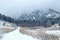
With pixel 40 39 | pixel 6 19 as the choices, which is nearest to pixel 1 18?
pixel 6 19

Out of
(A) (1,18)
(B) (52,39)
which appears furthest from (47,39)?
(A) (1,18)

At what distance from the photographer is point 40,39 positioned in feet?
58.4

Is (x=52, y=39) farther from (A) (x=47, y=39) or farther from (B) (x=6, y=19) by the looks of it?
(B) (x=6, y=19)

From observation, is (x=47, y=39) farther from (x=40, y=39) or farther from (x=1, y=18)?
(x=1, y=18)

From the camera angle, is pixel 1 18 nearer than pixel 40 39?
No

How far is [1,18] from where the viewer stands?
154250mm

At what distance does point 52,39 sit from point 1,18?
139 metres

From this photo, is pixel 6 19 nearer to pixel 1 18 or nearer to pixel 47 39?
pixel 1 18

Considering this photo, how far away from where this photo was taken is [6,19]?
15650cm

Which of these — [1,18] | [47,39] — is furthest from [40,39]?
[1,18]

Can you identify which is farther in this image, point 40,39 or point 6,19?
point 6,19

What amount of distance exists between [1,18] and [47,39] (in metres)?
139

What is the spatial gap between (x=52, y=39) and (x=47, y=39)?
47 cm

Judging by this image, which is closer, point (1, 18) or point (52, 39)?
point (52, 39)
